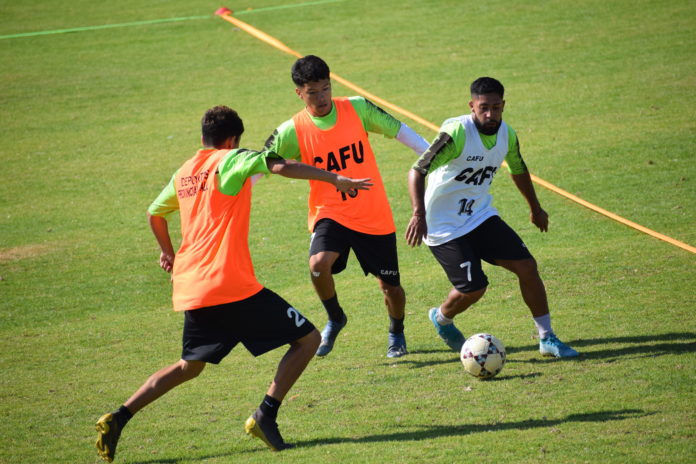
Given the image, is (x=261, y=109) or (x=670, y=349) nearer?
(x=670, y=349)

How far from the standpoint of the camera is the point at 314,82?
24.1 feet

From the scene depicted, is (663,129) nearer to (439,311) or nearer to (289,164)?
(439,311)

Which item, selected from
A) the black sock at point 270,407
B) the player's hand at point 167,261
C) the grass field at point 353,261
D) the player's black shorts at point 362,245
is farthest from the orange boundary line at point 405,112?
the player's hand at point 167,261

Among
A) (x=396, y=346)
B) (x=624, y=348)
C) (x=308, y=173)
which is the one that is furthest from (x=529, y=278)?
(x=308, y=173)

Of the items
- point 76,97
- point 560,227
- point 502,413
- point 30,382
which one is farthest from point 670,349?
point 76,97

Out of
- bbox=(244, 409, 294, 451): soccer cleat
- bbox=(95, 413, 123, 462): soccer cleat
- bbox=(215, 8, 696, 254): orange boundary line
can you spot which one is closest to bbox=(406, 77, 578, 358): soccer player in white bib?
bbox=(244, 409, 294, 451): soccer cleat

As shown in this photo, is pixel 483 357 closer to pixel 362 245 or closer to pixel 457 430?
pixel 457 430

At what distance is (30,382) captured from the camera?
7.90 metres

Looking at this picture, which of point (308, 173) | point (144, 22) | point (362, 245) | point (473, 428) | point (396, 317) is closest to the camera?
point (308, 173)

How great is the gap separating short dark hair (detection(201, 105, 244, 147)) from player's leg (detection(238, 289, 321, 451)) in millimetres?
1174

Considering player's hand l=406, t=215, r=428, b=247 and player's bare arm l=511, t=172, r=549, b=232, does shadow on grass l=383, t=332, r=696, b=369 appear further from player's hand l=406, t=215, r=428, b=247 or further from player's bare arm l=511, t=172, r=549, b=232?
player's hand l=406, t=215, r=428, b=247

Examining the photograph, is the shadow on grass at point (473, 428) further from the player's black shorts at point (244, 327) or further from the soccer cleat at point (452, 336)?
the soccer cleat at point (452, 336)

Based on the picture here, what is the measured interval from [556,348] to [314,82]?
10.4 ft

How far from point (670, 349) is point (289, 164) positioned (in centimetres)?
379
